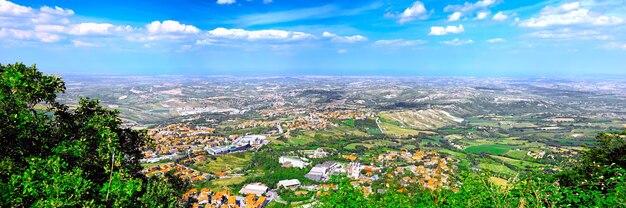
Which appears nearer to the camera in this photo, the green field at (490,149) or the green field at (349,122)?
the green field at (490,149)

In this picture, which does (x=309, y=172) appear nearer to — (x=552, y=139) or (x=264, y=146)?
(x=264, y=146)

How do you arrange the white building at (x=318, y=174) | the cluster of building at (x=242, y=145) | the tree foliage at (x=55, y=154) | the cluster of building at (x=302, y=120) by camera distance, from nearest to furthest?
the tree foliage at (x=55, y=154)
the white building at (x=318, y=174)
the cluster of building at (x=242, y=145)
the cluster of building at (x=302, y=120)

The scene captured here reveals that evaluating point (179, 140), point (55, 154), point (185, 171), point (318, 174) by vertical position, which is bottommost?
point (179, 140)

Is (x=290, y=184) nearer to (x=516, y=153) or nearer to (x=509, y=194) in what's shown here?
(x=509, y=194)

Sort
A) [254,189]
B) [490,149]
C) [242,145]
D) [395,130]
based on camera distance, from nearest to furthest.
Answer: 1. [254,189]
2. [490,149]
3. [242,145]
4. [395,130]

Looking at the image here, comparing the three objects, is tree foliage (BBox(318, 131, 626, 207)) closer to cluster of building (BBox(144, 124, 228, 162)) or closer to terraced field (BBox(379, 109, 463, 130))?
cluster of building (BBox(144, 124, 228, 162))

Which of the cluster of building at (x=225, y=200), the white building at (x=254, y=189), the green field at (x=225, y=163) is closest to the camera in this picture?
the cluster of building at (x=225, y=200)

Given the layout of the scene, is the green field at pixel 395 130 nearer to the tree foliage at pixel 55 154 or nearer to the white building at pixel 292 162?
the white building at pixel 292 162

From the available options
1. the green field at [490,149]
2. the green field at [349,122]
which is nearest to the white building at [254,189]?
the green field at [490,149]

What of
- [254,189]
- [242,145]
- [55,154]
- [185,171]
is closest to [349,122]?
[242,145]
